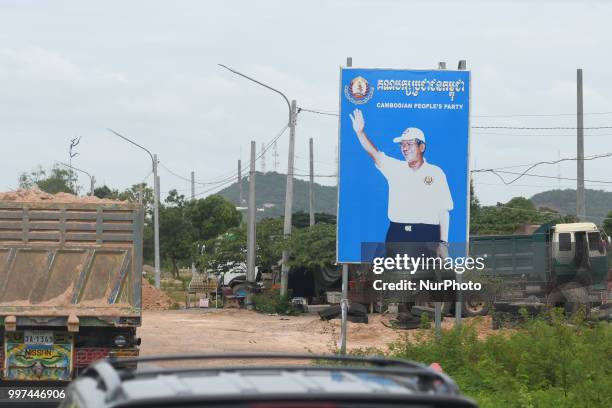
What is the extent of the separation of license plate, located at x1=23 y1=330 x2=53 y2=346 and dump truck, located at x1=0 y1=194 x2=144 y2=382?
0.01 metres

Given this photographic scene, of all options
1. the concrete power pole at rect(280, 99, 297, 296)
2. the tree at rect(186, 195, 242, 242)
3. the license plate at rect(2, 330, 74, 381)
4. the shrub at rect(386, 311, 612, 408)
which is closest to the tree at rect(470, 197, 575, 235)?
the concrete power pole at rect(280, 99, 297, 296)

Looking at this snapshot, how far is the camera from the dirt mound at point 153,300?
4741cm

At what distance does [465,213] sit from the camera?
1880 cm

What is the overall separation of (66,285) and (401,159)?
6510 millimetres

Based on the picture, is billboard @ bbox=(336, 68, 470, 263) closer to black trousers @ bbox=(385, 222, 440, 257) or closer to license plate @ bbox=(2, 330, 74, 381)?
black trousers @ bbox=(385, 222, 440, 257)

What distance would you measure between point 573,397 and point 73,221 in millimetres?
6679

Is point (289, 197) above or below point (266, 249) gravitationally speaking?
above

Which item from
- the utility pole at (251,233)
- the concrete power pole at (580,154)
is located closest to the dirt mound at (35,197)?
the concrete power pole at (580,154)

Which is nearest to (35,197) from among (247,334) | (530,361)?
(530,361)

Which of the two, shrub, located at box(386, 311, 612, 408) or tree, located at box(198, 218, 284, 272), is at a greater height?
tree, located at box(198, 218, 284, 272)

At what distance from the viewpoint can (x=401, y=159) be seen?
61.1 ft

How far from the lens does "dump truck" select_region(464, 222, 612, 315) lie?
31.7 metres

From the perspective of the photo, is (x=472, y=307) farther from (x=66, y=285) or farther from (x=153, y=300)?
(x=66, y=285)

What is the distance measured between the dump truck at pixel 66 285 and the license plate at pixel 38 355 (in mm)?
12
